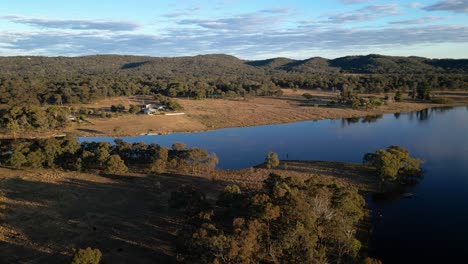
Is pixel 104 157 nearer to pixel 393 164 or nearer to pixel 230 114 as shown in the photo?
pixel 393 164

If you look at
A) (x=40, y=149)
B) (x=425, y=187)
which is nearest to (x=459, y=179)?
(x=425, y=187)

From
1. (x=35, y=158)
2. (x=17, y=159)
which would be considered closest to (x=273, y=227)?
(x=35, y=158)

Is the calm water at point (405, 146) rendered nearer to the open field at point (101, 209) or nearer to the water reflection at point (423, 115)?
the water reflection at point (423, 115)

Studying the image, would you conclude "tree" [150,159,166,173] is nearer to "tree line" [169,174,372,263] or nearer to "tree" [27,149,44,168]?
"tree" [27,149,44,168]

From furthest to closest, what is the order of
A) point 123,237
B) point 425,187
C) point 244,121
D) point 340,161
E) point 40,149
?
point 244,121 < point 340,161 < point 40,149 < point 425,187 < point 123,237

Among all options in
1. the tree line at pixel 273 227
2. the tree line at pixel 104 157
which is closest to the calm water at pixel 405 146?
the tree line at pixel 273 227

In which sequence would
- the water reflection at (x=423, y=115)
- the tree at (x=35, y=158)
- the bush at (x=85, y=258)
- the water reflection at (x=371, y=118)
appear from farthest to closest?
the water reflection at (x=423, y=115) → the water reflection at (x=371, y=118) → the tree at (x=35, y=158) → the bush at (x=85, y=258)

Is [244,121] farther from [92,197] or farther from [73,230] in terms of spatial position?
[73,230]
